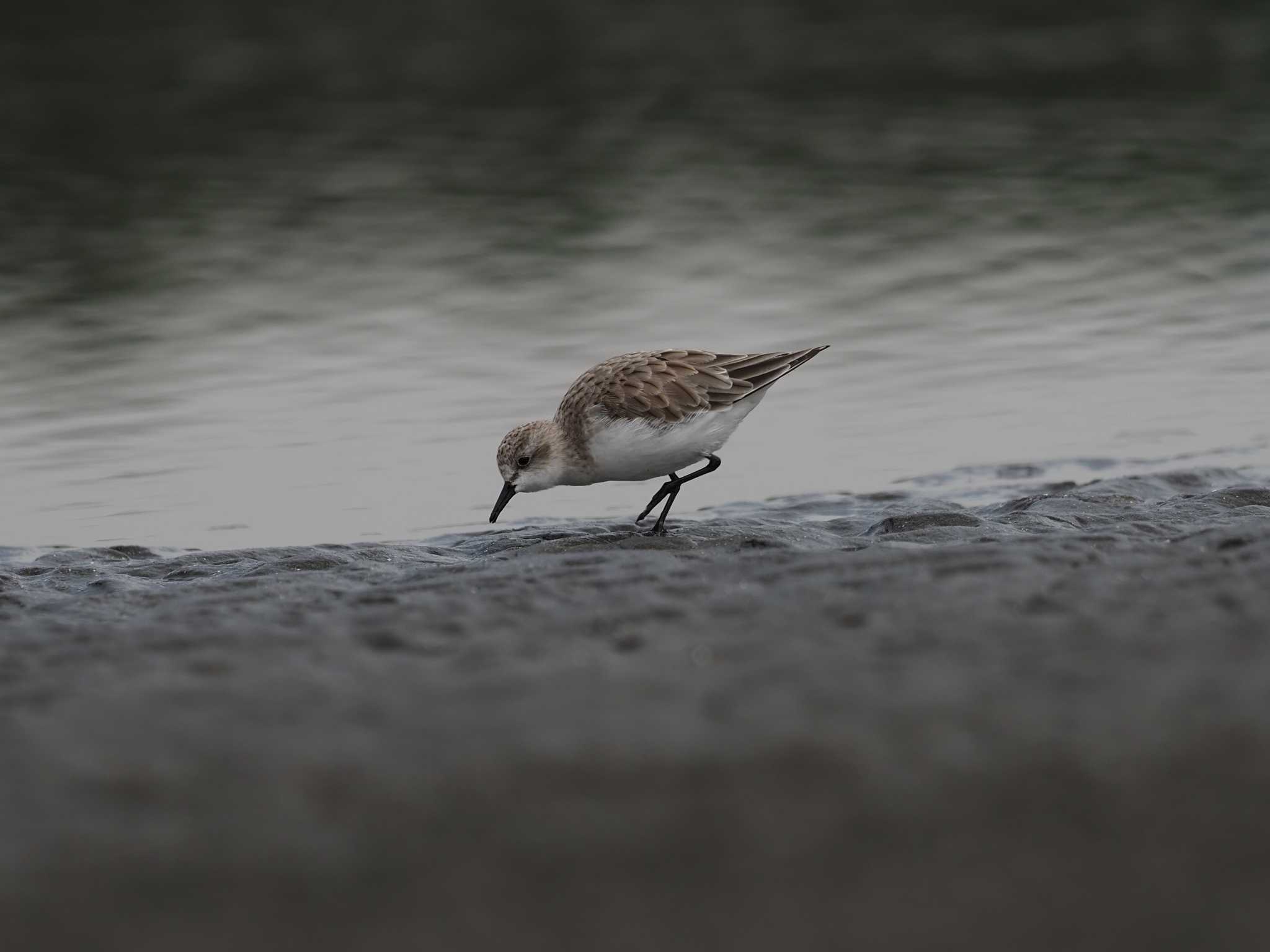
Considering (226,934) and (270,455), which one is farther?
(270,455)

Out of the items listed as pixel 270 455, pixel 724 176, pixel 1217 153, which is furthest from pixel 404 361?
pixel 1217 153

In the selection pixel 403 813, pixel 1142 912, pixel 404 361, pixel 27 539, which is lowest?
pixel 1142 912

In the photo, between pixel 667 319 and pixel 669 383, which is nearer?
pixel 669 383

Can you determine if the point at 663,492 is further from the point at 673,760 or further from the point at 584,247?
the point at 584,247

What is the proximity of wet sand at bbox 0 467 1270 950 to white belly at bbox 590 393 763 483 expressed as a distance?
5.83 feet

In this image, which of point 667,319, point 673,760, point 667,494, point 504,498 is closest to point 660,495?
point 667,494

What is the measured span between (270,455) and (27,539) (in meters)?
2.56

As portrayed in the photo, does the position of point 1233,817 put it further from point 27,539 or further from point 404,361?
point 404,361

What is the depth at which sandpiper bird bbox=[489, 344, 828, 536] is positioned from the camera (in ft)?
33.3

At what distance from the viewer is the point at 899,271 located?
20.0 meters

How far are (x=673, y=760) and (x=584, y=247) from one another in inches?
621

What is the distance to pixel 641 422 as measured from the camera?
399 inches

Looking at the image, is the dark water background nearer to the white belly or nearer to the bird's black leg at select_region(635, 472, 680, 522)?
the bird's black leg at select_region(635, 472, 680, 522)

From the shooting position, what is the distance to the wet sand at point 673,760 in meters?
5.50
